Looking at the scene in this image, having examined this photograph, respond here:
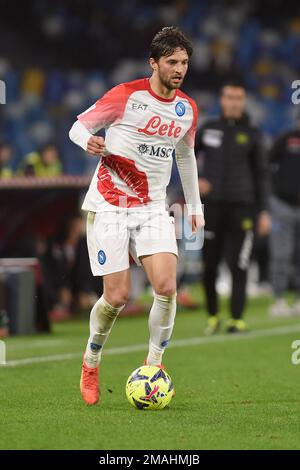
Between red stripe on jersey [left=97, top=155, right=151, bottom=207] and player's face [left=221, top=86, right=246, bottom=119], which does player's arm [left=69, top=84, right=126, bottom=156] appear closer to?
red stripe on jersey [left=97, top=155, right=151, bottom=207]

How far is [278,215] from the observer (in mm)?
14375

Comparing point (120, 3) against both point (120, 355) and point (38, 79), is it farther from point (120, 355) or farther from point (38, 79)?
point (120, 355)

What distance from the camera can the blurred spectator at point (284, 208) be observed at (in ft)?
46.6

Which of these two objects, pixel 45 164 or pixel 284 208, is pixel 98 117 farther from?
pixel 45 164

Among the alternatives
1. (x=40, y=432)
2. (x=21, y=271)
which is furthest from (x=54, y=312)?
(x=40, y=432)

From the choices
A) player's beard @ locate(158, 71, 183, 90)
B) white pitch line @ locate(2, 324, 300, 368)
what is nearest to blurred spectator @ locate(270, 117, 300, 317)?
white pitch line @ locate(2, 324, 300, 368)

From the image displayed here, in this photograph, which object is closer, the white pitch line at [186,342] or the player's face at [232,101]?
the white pitch line at [186,342]

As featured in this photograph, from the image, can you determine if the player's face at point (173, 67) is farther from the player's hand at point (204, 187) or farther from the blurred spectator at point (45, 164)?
the blurred spectator at point (45, 164)

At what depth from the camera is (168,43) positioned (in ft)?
21.4

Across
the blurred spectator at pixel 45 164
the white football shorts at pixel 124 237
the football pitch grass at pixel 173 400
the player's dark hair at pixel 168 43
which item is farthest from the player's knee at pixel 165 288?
the blurred spectator at pixel 45 164

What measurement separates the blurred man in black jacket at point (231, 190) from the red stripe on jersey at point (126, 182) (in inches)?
188

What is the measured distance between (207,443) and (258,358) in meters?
4.20

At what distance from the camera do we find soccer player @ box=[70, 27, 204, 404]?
21.6 ft

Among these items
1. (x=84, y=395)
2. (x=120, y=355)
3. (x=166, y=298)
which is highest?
(x=166, y=298)
